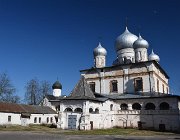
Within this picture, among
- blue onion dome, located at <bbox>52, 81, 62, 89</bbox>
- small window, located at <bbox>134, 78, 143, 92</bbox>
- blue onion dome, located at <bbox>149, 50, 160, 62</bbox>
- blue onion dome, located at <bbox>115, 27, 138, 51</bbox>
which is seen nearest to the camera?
small window, located at <bbox>134, 78, 143, 92</bbox>

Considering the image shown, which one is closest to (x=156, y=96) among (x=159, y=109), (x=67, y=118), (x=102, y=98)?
(x=159, y=109)

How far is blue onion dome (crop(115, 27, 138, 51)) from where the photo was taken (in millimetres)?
37781

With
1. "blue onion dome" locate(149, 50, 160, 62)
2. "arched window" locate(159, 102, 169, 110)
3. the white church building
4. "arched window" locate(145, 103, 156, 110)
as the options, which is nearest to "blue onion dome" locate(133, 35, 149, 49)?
the white church building

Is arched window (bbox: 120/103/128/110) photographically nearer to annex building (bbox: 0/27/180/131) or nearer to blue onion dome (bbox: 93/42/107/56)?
annex building (bbox: 0/27/180/131)

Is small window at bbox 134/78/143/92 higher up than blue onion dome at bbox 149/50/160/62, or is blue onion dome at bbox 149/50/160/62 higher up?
blue onion dome at bbox 149/50/160/62

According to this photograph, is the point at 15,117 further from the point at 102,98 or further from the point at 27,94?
the point at 27,94

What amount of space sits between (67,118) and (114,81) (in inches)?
405

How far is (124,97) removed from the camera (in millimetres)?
31328

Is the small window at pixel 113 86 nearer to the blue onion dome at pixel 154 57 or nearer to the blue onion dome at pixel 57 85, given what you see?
the blue onion dome at pixel 154 57

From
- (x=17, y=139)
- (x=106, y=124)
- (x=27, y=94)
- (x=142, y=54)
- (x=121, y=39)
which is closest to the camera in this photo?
(x=17, y=139)

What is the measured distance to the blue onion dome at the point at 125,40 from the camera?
1487 inches

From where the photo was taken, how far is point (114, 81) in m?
34.6

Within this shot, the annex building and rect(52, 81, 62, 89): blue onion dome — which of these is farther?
rect(52, 81, 62, 89): blue onion dome

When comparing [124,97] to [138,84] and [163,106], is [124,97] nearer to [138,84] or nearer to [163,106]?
[138,84]
